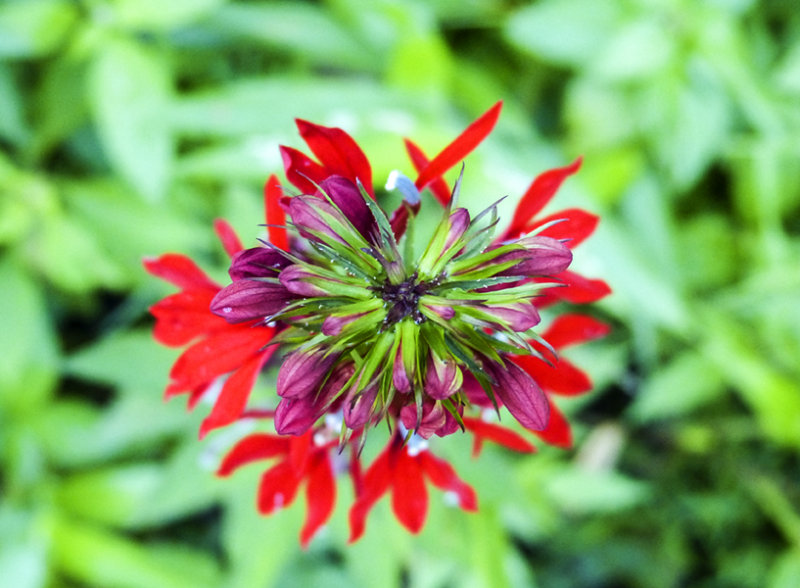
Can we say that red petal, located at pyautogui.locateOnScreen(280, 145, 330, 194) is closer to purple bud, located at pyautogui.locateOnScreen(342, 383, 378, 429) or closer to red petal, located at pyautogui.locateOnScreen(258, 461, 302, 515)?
purple bud, located at pyautogui.locateOnScreen(342, 383, 378, 429)

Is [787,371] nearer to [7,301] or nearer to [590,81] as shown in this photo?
[590,81]

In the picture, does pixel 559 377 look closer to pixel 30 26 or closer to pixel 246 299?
pixel 246 299

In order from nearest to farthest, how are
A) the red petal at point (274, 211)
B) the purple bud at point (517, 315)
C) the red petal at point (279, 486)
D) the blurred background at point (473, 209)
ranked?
1. the purple bud at point (517, 315)
2. the red petal at point (274, 211)
3. the red petal at point (279, 486)
4. the blurred background at point (473, 209)

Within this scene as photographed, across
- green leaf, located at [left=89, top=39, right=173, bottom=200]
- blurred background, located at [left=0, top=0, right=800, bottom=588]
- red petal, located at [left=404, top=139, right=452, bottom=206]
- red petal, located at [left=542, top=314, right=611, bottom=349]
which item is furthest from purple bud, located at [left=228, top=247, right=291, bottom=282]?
green leaf, located at [left=89, top=39, right=173, bottom=200]

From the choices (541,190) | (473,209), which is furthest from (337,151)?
(473,209)

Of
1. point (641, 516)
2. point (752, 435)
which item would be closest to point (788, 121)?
point (752, 435)

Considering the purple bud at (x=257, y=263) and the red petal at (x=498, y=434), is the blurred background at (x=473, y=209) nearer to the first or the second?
the red petal at (x=498, y=434)

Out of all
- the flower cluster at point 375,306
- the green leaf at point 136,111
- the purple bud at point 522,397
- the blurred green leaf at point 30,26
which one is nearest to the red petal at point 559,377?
the flower cluster at point 375,306
